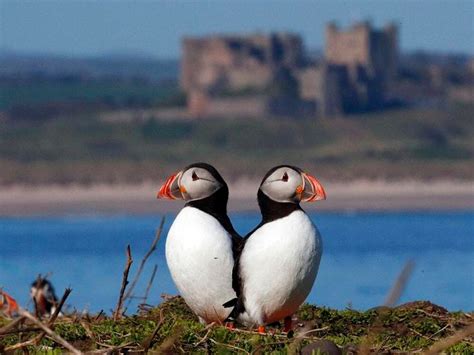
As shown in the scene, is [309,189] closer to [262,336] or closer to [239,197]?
[262,336]

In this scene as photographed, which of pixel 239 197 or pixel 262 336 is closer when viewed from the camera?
pixel 262 336

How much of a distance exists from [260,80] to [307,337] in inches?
5974

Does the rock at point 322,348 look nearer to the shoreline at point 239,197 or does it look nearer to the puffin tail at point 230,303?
the puffin tail at point 230,303

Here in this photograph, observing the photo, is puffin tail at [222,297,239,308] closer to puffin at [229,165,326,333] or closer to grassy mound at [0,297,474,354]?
puffin at [229,165,326,333]

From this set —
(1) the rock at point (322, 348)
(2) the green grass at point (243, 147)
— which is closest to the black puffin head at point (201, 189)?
(1) the rock at point (322, 348)

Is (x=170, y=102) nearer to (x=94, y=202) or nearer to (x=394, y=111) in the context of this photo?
(x=394, y=111)

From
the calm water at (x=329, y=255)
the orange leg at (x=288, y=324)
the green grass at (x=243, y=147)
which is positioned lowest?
the green grass at (x=243, y=147)

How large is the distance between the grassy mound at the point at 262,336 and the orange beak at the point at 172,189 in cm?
60

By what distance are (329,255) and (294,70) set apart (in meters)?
105

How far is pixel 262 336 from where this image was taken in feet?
23.2

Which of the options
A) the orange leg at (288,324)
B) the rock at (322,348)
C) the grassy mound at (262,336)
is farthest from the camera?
the orange leg at (288,324)

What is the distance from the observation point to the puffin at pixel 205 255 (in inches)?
303

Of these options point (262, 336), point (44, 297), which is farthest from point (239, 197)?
point (262, 336)

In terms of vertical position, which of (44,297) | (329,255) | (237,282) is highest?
(237,282)
